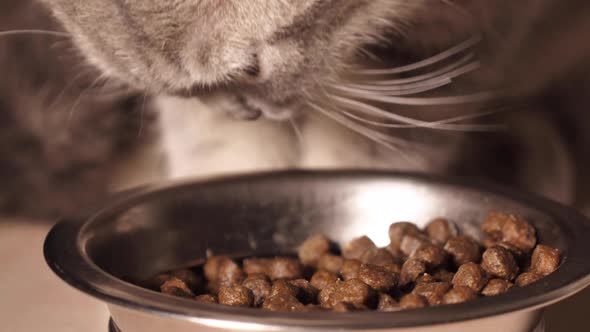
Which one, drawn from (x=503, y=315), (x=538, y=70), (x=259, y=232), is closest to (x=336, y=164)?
(x=259, y=232)

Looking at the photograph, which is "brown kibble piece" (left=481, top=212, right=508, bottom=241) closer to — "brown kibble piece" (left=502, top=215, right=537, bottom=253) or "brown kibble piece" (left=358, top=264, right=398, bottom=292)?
"brown kibble piece" (left=502, top=215, right=537, bottom=253)

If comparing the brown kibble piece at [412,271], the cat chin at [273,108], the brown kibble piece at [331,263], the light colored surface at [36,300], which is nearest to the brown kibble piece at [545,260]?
the brown kibble piece at [412,271]

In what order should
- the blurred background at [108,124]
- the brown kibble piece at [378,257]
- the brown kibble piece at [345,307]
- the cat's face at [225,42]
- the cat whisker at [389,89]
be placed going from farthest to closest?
the blurred background at [108,124]
the cat whisker at [389,89]
the brown kibble piece at [378,257]
the cat's face at [225,42]
the brown kibble piece at [345,307]

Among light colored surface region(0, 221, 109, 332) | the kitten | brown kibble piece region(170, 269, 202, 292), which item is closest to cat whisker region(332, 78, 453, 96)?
the kitten

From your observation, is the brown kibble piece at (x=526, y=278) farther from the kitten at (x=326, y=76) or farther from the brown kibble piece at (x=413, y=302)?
the kitten at (x=326, y=76)

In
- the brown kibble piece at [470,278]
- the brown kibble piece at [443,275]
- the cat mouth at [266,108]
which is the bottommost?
the brown kibble piece at [443,275]

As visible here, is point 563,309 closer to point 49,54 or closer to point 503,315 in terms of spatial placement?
point 503,315
